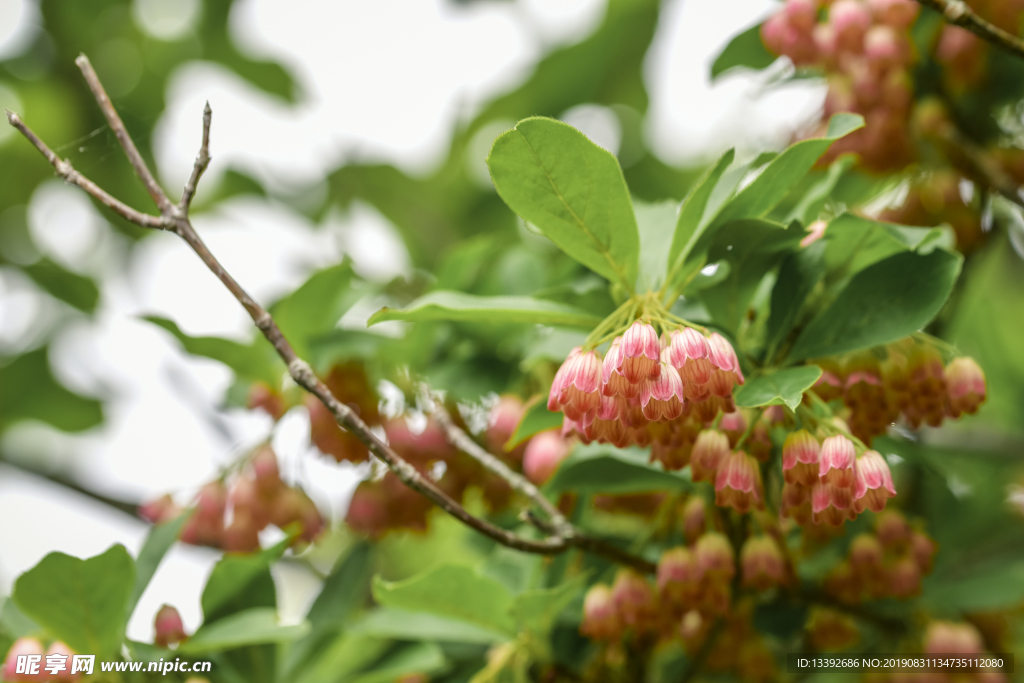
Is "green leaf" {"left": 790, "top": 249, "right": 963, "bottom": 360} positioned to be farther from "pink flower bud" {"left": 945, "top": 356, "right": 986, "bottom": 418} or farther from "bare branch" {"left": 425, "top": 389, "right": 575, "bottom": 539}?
"bare branch" {"left": 425, "top": 389, "right": 575, "bottom": 539}

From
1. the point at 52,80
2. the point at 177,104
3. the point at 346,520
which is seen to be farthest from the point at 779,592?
the point at 52,80

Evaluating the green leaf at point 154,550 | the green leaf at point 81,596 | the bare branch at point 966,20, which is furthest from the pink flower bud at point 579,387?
the green leaf at point 154,550

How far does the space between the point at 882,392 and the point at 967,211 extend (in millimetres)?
770

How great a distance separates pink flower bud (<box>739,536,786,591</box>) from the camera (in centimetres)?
102

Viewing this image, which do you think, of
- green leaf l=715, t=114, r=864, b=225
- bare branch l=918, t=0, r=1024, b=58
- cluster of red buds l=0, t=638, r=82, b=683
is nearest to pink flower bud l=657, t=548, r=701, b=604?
Answer: green leaf l=715, t=114, r=864, b=225

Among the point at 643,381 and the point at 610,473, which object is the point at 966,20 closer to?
the point at 643,381

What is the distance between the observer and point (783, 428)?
95 centimetres

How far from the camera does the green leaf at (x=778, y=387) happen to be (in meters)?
0.75

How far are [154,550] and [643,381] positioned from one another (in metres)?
0.96

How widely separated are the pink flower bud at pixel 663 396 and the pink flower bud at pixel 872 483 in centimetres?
22

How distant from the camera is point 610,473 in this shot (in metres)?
1.03

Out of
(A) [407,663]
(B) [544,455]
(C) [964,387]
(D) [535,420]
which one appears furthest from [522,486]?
(C) [964,387]

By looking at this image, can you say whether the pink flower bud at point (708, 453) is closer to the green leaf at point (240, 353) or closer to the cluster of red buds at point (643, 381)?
the cluster of red buds at point (643, 381)

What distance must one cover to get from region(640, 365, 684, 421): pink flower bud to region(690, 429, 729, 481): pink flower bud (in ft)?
0.37
